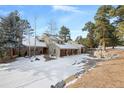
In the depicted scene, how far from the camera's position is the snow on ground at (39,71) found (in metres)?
3.61

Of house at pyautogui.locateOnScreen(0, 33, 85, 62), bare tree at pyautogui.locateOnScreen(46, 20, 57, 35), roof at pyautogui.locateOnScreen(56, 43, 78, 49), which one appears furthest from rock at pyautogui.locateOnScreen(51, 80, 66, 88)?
bare tree at pyautogui.locateOnScreen(46, 20, 57, 35)

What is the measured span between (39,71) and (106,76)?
3.05 feet

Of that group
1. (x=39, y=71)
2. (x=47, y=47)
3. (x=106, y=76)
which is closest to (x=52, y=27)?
(x=47, y=47)

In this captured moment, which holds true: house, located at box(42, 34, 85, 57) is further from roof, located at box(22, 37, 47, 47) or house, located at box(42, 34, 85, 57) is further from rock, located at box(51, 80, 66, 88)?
rock, located at box(51, 80, 66, 88)

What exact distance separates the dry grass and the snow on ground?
180 mm

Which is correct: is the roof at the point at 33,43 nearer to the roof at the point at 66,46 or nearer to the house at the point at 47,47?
the house at the point at 47,47

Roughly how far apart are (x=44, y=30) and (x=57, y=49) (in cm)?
33

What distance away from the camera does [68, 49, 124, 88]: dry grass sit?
358 centimetres

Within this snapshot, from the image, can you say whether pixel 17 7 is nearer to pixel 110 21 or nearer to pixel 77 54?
pixel 77 54

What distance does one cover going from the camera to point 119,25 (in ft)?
12.3

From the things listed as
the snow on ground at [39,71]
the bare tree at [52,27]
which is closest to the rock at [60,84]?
the snow on ground at [39,71]
